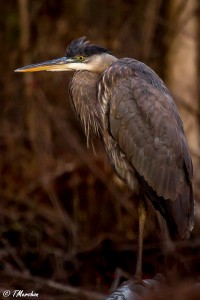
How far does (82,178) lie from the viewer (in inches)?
321

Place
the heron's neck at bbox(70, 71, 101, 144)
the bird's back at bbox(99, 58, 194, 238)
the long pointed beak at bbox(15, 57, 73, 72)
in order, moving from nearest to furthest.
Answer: the bird's back at bbox(99, 58, 194, 238)
the long pointed beak at bbox(15, 57, 73, 72)
the heron's neck at bbox(70, 71, 101, 144)

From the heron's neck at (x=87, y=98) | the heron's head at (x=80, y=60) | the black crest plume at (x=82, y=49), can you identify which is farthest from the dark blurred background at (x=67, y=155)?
the black crest plume at (x=82, y=49)

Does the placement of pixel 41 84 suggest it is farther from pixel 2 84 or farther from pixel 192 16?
pixel 192 16

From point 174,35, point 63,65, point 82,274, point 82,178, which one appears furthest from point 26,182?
point 63,65

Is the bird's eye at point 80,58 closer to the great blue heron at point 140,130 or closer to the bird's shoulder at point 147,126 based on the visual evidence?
the great blue heron at point 140,130

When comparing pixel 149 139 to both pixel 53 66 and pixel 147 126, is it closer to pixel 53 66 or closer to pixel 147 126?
pixel 147 126

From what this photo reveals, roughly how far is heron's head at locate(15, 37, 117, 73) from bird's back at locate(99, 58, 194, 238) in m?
0.18

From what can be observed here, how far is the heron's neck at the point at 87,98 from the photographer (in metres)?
4.55

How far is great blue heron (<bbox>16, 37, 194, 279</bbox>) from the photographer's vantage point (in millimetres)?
4137

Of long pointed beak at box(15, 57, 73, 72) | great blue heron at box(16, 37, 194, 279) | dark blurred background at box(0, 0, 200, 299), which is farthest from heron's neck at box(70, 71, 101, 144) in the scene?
dark blurred background at box(0, 0, 200, 299)

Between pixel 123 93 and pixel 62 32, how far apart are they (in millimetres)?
6272

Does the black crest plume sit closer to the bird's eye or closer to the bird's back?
the bird's eye

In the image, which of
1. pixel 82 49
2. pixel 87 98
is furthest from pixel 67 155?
pixel 82 49

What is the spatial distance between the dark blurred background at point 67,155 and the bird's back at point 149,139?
56.1 inches
